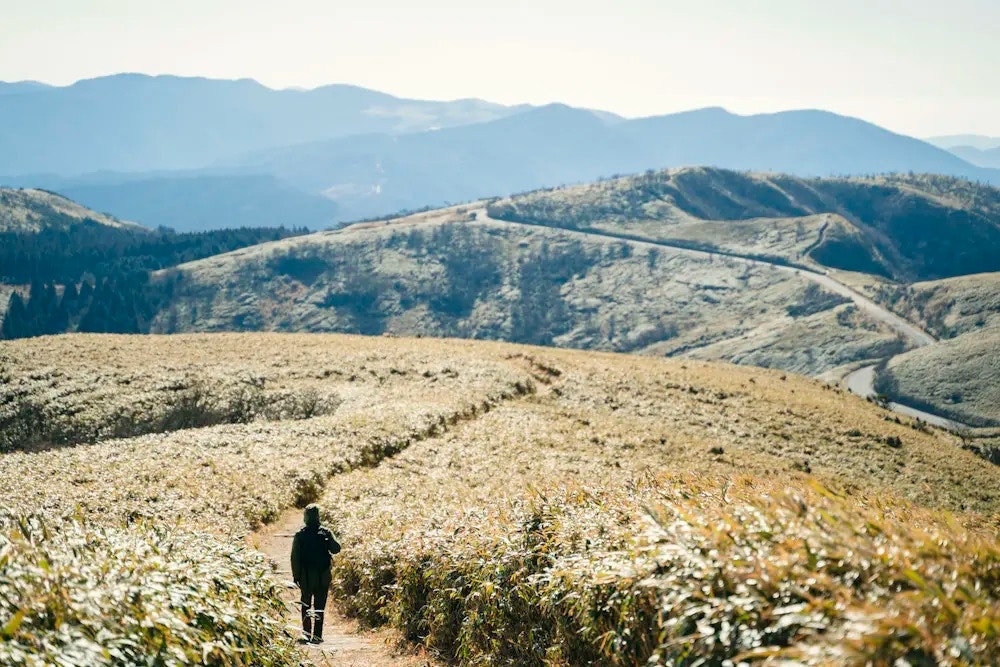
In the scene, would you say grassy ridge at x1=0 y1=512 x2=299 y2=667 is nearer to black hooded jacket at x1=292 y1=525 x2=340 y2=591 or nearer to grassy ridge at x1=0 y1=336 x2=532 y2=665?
grassy ridge at x1=0 y1=336 x2=532 y2=665

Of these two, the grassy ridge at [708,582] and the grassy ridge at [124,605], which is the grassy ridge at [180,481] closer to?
the grassy ridge at [124,605]

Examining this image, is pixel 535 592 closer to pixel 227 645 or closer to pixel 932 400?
pixel 227 645

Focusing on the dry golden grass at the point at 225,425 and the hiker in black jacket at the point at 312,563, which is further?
the dry golden grass at the point at 225,425

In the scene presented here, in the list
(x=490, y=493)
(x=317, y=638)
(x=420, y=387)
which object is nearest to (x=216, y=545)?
(x=317, y=638)

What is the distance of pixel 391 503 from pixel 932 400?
18276 centimetres

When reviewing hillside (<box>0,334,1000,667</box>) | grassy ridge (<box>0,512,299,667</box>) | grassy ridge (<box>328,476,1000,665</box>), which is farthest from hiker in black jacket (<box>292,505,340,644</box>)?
grassy ridge (<box>0,512,299,667</box>)

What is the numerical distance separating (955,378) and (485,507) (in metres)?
197

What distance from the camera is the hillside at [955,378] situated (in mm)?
164875

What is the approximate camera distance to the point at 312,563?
1571 centimetres

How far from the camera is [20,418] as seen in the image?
43.9 metres

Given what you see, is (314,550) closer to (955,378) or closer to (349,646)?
(349,646)

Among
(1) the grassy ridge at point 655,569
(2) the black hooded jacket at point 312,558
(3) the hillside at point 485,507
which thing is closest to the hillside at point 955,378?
(3) the hillside at point 485,507

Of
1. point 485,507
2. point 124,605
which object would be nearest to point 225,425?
point 485,507

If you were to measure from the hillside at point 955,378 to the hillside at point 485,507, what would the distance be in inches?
4996
